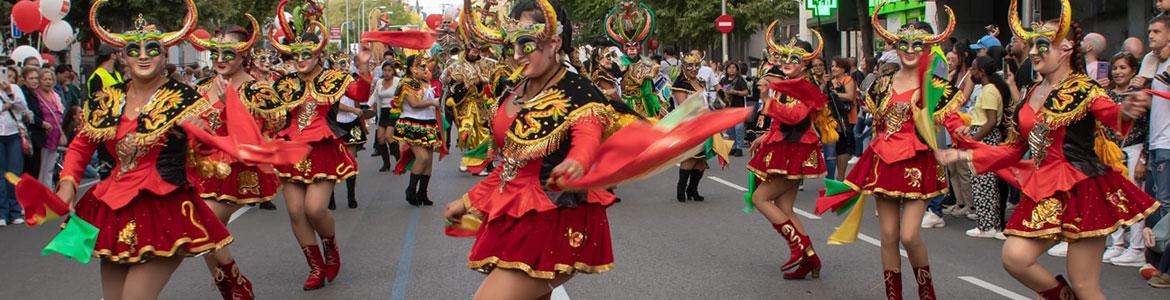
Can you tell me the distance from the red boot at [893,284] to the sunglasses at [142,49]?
14.0 feet

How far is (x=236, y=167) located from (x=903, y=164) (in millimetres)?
4221

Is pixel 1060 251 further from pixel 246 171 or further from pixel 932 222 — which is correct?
pixel 246 171

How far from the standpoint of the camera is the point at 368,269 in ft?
30.9

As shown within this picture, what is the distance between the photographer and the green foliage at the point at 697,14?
41.2m

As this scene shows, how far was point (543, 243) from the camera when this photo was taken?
4945 millimetres

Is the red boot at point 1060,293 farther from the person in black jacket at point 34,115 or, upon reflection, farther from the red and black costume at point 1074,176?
the person in black jacket at point 34,115

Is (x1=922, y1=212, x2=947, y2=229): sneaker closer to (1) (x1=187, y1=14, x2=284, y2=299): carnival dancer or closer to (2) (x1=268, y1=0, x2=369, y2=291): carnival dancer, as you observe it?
(2) (x1=268, y1=0, x2=369, y2=291): carnival dancer

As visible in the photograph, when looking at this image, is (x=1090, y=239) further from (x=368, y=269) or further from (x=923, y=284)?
(x=368, y=269)

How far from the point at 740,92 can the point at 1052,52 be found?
15.5 m

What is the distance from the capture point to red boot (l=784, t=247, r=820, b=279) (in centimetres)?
864

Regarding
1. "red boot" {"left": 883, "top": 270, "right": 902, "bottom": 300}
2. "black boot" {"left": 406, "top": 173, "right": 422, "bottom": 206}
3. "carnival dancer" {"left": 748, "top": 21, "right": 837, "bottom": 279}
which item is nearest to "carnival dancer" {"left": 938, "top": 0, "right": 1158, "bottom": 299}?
"red boot" {"left": 883, "top": 270, "right": 902, "bottom": 300}

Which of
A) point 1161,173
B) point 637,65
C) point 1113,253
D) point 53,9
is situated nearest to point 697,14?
point 53,9

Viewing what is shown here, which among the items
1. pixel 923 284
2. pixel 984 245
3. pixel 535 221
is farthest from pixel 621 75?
pixel 535 221

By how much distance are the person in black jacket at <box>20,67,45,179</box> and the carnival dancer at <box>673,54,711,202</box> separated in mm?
7128
